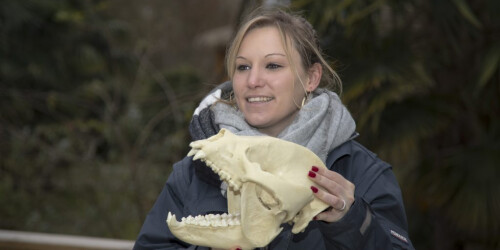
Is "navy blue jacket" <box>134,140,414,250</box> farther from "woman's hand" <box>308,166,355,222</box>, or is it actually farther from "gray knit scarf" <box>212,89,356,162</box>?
"woman's hand" <box>308,166,355,222</box>

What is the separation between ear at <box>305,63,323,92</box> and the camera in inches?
72.9

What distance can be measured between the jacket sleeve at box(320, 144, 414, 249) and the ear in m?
0.22

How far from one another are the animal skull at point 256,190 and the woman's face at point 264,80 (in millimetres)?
238

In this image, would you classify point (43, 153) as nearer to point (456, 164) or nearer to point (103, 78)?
point (103, 78)

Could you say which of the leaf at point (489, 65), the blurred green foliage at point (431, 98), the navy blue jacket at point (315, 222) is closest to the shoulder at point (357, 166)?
the navy blue jacket at point (315, 222)

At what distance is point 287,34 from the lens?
1746 millimetres

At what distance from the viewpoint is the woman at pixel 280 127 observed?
5.41 feet

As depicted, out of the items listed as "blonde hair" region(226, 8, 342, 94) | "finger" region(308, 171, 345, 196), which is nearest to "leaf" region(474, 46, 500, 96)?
"blonde hair" region(226, 8, 342, 94)

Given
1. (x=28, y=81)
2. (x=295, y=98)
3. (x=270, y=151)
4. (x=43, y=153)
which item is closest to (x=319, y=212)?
(x=270, y=151)

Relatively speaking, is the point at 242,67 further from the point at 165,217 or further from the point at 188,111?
the point at 188,111

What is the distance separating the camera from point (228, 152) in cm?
142

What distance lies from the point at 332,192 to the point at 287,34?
56 cm

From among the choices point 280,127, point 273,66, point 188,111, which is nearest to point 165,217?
point 280,127

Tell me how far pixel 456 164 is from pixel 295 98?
2224 mm
